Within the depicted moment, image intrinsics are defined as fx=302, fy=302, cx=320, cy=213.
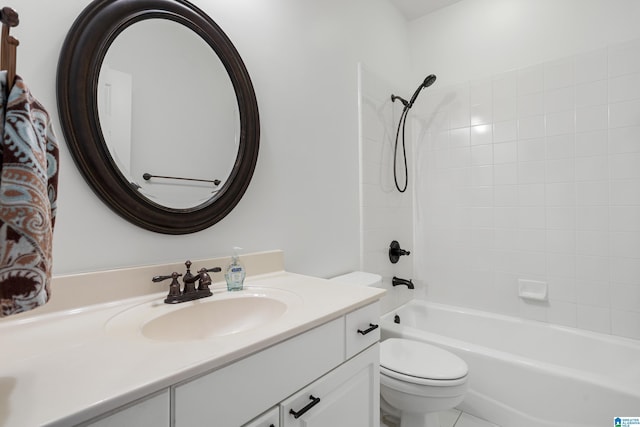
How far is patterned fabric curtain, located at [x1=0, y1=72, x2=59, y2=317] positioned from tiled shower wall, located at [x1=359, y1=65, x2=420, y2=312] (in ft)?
5.24

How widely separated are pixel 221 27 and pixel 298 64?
42 centimetres

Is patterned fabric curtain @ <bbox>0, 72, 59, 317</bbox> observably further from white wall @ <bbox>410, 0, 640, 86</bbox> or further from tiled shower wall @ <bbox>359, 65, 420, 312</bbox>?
white wall @ <bbox>410, 0, 640, 86</bbox>

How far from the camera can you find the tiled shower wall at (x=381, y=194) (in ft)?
6.37

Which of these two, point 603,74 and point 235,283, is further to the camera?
point 603,74

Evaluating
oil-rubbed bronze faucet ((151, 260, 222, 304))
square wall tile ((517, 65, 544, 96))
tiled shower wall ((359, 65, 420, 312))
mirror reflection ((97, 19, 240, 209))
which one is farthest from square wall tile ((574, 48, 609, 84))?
oil-rubbed bronze faucet ((151, 260, 222, 304))

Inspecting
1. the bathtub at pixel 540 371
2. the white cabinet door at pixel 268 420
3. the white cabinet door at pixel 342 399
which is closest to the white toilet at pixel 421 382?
the bathtub at pixel 540 371

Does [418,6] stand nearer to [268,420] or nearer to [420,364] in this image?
[420,364]

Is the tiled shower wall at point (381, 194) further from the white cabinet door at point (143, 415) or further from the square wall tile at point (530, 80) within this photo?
the white cabinet door at point (143, 415)

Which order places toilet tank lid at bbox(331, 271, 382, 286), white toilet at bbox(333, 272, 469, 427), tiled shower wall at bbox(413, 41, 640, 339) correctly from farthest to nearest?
tiled shower wall at bbox(413, 41, 640, 339)
toilet tank lid at bbox(331, 271, 382, 286)
white toilet at bbox(333, 272, 469, 427)

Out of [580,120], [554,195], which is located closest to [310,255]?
[554,195]

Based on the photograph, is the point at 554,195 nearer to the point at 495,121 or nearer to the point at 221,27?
the point at 495,121

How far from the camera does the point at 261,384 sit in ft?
2.19

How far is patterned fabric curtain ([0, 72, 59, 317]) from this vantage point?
0.44 metres

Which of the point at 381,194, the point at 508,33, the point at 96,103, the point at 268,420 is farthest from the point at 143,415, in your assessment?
the point at 508,33
